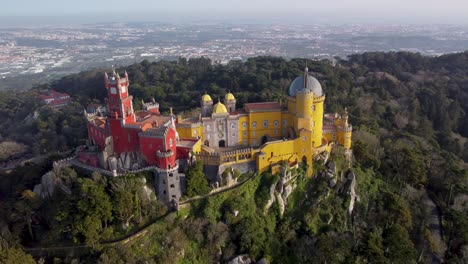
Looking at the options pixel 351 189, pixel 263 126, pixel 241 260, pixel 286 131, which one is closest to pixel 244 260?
pixel 241 260

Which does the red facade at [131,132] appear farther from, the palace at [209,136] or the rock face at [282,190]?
the rock face at [282,190]

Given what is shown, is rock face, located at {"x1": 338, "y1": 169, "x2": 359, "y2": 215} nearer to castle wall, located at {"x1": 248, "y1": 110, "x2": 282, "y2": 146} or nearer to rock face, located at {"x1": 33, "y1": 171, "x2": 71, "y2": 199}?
castle wall, located at {"x1": 248, "y1": 110, "x2": 282, "y2": 146}

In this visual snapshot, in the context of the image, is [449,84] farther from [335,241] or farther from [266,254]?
[266,254]

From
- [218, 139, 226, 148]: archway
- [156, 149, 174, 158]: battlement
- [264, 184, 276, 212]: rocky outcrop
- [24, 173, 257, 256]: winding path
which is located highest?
[156, 149, 174, 158]: battlement

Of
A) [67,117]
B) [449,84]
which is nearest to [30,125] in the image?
[67,117]

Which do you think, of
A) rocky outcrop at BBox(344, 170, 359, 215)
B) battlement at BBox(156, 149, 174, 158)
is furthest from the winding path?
rocky outcrop at BBox(344, 170, 359, 215)

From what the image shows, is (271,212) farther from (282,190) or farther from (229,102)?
(229,102)

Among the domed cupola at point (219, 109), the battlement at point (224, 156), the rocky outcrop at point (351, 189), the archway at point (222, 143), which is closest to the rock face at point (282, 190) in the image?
the battlement at point (224, 156)
